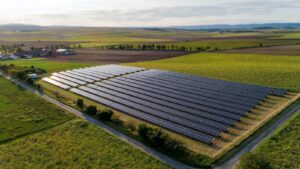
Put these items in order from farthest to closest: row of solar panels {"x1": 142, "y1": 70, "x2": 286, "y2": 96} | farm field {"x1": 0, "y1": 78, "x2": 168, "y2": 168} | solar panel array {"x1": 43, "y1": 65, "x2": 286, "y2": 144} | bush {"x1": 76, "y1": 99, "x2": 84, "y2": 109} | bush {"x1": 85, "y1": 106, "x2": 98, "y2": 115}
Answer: row of solar panels {"x1": 142, "y1": 70, "x2": 286, "y2": 96} → bush {"x1": 76, "y1": 99, "x2": 84, "y2": 109} → bush {"x1": 85, "y1": 106, "x2": 98, "y2": 115} → solar panel array {"x1": 43, "y1": 65, "x2": 286, "y2": 144} → farm field {"x1": 0, "y1": 78, "x2": 168, "y2": 168}

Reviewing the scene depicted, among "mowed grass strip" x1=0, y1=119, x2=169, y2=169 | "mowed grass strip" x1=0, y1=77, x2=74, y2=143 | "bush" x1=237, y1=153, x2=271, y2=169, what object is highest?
"bush" x1=237, y1=153, x2=271, y2=169

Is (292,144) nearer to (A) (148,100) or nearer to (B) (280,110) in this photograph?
(B) (280,110)

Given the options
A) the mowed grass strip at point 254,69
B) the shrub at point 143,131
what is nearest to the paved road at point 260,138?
the shrub at point 143,131

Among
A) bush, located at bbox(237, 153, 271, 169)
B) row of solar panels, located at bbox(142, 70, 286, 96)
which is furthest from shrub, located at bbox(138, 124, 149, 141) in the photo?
row of solar panels, located at bbox(142, 70, 286, 96)

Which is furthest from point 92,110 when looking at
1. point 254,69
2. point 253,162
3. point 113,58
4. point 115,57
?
point 115,57

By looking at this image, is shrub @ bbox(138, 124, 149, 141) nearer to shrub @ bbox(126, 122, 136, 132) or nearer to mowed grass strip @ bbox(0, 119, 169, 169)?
mowed grass strip @ bbox(0, 119, 169, 169)
